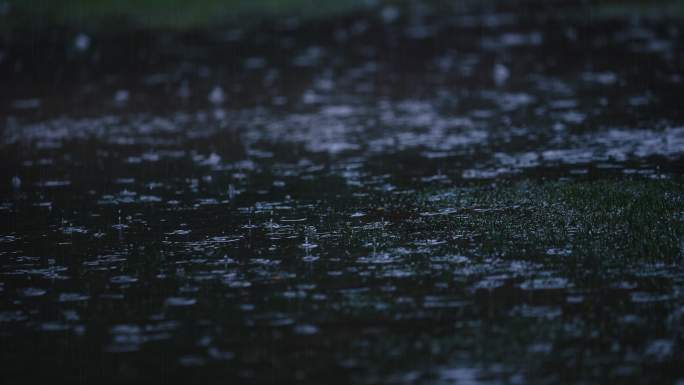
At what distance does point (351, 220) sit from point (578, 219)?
8.50ft

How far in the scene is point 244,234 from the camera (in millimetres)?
11773

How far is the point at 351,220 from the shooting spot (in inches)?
480

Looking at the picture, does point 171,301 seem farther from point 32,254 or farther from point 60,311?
point 32,254

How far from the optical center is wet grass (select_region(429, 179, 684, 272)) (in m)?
10.3

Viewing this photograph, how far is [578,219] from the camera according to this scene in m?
11.5

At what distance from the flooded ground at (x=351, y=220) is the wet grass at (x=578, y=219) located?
0.14 feet

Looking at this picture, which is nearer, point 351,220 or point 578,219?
point 578,219

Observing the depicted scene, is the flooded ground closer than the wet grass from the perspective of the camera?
Yes

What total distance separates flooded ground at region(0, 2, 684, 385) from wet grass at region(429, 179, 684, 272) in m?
0.04

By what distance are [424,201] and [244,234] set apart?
2.48 m

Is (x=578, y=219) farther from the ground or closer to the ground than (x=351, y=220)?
closer to the ground

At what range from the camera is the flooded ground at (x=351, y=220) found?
8.18m

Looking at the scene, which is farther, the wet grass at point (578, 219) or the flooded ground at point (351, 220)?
the wet grass at point (578, 219)

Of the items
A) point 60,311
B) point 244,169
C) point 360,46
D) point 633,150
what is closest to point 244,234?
point 60,311
